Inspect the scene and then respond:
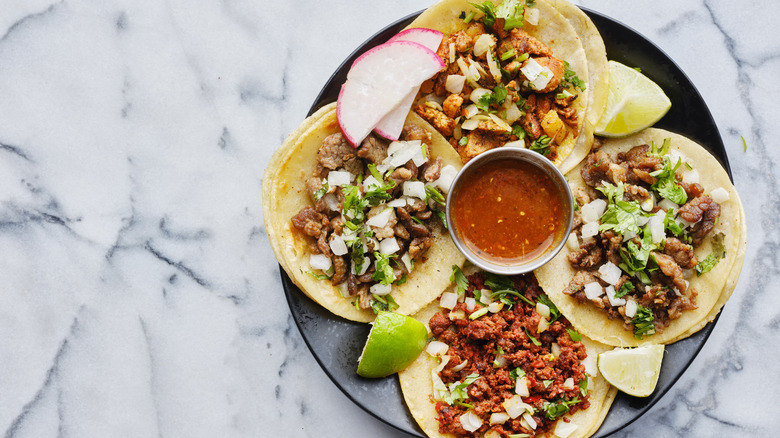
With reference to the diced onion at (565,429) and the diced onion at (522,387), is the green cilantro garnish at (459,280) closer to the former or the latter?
the diced onion at (522,387)

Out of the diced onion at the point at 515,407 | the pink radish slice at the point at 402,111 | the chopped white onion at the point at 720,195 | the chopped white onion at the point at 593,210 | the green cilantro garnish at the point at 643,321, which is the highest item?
the pink radish slice at the point at 402,111

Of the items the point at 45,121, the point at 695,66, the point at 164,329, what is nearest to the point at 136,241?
the point at 164,329

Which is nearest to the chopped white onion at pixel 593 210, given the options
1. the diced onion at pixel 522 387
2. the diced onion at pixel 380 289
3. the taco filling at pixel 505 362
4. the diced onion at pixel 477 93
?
the taco filling at pixel 505 362

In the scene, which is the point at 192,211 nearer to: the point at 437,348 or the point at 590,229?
the point at 437,348

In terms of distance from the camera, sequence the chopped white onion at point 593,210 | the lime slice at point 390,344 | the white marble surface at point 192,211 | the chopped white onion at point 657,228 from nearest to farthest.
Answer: the lime slice at point 390,344, the chopped white onion at point 657,228, the chopped white onion at point 593,210, the white marble surface at point 192,211

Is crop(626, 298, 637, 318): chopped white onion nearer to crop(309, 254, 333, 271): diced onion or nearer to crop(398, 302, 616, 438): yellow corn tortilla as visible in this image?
crop(398, 302, 616, 438): yellow corn tortilla

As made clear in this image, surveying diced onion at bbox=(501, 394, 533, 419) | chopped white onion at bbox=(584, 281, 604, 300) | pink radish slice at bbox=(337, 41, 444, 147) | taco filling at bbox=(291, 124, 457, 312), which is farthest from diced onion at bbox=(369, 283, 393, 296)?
chopped white onion at bbox=(584, 281, 604, 300)

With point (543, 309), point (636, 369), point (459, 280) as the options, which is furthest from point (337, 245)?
point (636, 369)
